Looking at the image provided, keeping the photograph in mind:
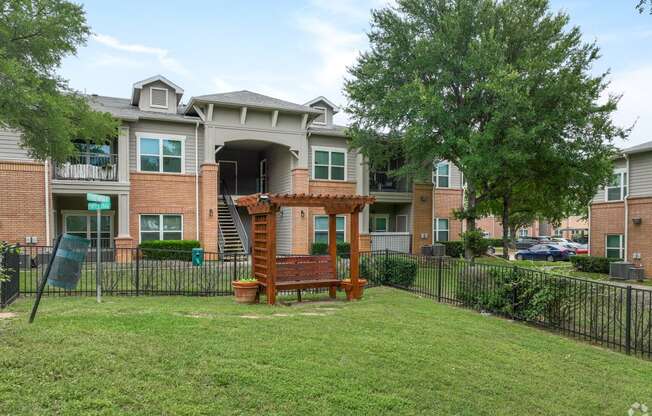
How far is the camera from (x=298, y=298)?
35.5ft

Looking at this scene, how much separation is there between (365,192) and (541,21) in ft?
39.4

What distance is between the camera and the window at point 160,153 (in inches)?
797

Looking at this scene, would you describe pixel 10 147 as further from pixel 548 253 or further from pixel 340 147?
pixel 548 253

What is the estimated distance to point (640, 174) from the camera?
69.6 ft

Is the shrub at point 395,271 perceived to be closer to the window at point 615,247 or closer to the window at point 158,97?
the window at point 158,97

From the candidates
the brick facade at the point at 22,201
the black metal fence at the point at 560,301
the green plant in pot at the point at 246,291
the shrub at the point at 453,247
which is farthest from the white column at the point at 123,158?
the shrub at the point at 453,247

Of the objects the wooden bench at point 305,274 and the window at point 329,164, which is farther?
the window at point 329,164

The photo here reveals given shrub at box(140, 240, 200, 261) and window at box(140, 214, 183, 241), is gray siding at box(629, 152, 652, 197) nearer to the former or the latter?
shrub at box(140, 240, 200, 261)

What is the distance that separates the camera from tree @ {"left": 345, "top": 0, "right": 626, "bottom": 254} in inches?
744

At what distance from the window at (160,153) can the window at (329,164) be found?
6964 mm

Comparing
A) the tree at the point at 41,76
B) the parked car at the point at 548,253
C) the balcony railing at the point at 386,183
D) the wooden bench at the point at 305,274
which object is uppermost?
the tree at the point at 41,76

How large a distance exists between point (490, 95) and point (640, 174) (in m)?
8.65

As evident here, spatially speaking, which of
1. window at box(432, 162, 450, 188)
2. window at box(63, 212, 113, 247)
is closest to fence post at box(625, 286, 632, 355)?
window at box(432, 162, 450, 188)

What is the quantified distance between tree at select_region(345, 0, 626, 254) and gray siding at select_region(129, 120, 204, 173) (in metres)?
8.24
